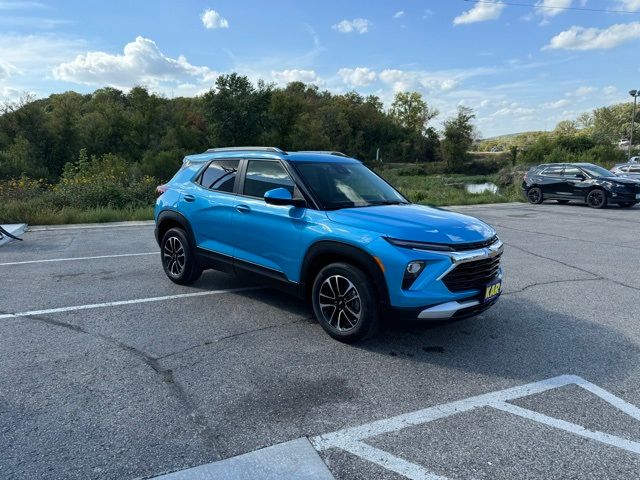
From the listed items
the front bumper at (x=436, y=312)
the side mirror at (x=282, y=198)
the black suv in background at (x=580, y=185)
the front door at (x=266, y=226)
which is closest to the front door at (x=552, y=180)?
the black suv in background at (x=580, y=185)

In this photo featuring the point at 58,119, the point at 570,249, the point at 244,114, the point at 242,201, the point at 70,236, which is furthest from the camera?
the point at 244,114

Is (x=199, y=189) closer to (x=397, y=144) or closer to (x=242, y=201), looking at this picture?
(x=242, y=201)

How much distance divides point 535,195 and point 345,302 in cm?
1784

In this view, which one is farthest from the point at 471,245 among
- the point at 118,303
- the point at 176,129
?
the point at 176,129

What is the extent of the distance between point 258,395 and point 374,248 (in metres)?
1.45

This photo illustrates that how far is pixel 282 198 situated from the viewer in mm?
4316

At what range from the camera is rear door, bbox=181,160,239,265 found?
5.25 meters

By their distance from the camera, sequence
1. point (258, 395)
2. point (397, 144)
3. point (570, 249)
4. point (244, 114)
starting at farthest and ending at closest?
point (397, 144), point (244, 114), point (570, 249), point (258, 395)

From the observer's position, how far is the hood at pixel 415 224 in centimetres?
386

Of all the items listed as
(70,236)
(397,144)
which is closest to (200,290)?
(70,236)

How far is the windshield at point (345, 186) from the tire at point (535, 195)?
16113mm

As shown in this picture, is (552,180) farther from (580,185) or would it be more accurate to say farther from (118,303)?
(118,303)

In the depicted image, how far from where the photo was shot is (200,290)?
19.5ft

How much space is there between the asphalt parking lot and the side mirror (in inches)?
48.6
